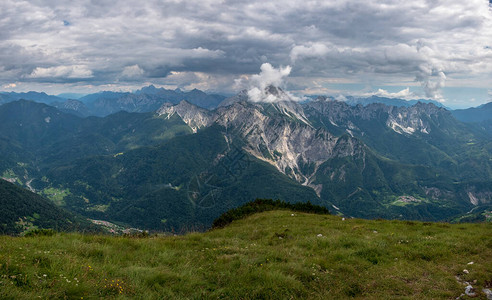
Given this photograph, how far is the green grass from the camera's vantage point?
31.7ft

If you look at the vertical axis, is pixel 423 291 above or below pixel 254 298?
below


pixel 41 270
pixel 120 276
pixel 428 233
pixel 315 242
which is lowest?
pixel 428 233

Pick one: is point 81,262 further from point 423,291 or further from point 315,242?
point 423,291

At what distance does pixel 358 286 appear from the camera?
12617 mm

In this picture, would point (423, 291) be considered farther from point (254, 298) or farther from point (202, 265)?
point (202, 265)

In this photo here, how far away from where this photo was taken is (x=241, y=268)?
1303 centimetres

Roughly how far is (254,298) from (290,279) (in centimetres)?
211

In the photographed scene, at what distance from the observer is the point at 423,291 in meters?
12.2

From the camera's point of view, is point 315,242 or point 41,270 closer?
point 41,270

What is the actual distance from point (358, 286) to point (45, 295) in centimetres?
1329

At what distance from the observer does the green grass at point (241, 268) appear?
9.65 meters

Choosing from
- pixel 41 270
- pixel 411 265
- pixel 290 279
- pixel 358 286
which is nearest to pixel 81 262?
pixel 41 270

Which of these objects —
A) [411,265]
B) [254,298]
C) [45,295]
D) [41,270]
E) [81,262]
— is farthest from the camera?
[411,265]

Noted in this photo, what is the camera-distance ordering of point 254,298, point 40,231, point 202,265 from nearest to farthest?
point 254,298 → point 202,265 → point 40,231
